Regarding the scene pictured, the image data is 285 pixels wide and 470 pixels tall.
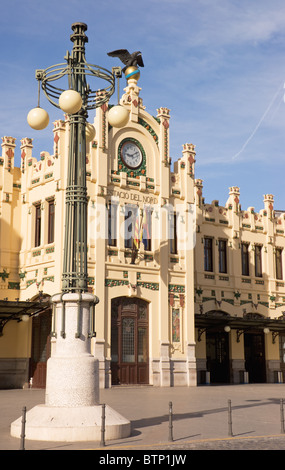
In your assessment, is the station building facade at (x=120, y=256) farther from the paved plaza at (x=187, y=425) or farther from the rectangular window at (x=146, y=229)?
the paved plaza at (x=187, y=425)

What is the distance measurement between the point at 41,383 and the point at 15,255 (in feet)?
21.6

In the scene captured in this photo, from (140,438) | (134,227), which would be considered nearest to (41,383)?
(134,227)

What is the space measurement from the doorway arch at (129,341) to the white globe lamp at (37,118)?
58.0ft

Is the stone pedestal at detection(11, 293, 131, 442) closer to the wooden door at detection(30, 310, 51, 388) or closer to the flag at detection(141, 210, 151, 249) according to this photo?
the wooden door at detection(30, 310, 51, 388)

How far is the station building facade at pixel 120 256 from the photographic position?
28.8 m

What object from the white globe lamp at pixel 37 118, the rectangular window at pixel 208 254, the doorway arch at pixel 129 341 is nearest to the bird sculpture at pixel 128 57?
the rectangular window at pixel 208 254

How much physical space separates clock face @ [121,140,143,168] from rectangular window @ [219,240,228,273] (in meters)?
8.81

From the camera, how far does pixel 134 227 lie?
30.2m

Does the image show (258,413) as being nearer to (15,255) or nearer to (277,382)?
(15,255)

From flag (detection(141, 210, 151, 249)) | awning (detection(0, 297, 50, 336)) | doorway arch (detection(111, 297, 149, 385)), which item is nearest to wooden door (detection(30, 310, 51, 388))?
awning (detection(0, 297, 50, 336))

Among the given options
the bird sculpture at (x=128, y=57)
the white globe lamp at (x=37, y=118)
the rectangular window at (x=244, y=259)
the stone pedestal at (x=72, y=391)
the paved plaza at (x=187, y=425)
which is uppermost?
the bird sculpture at (x=128, y=57)

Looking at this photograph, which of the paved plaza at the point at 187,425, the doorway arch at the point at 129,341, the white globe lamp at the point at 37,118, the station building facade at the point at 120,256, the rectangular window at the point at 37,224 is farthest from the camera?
the rectangular window at the point at 37,224

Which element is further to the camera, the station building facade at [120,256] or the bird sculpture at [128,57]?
the bird sculpture at [128,57]

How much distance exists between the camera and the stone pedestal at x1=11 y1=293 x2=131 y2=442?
11.5 m
